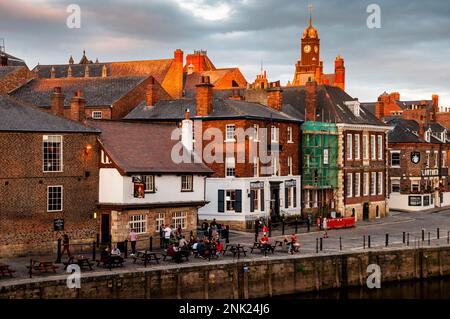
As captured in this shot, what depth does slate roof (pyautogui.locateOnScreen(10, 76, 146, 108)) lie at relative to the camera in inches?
2530

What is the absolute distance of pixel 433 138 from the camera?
8212cm

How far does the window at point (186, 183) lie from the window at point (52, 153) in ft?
25.6

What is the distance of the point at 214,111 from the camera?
54406mm

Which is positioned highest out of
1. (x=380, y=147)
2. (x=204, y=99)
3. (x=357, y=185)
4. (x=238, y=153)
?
(x=204, y=99)

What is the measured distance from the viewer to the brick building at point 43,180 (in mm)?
38000

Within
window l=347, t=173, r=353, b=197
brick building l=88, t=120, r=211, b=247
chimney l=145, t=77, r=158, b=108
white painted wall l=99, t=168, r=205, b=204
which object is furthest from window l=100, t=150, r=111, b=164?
window l=347, t=173, r=353, b=197

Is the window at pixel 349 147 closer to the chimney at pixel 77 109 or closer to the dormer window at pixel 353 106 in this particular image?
the dormer window at pixel 353 106

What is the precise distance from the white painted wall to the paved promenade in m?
3.29

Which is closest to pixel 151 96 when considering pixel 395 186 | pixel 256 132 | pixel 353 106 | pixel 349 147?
pixel 256 132

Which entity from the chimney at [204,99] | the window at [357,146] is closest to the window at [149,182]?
the chimney at [204,99]

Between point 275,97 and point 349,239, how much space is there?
16211 millimetres

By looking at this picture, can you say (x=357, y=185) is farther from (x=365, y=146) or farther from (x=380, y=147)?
(x=380, y=147)
